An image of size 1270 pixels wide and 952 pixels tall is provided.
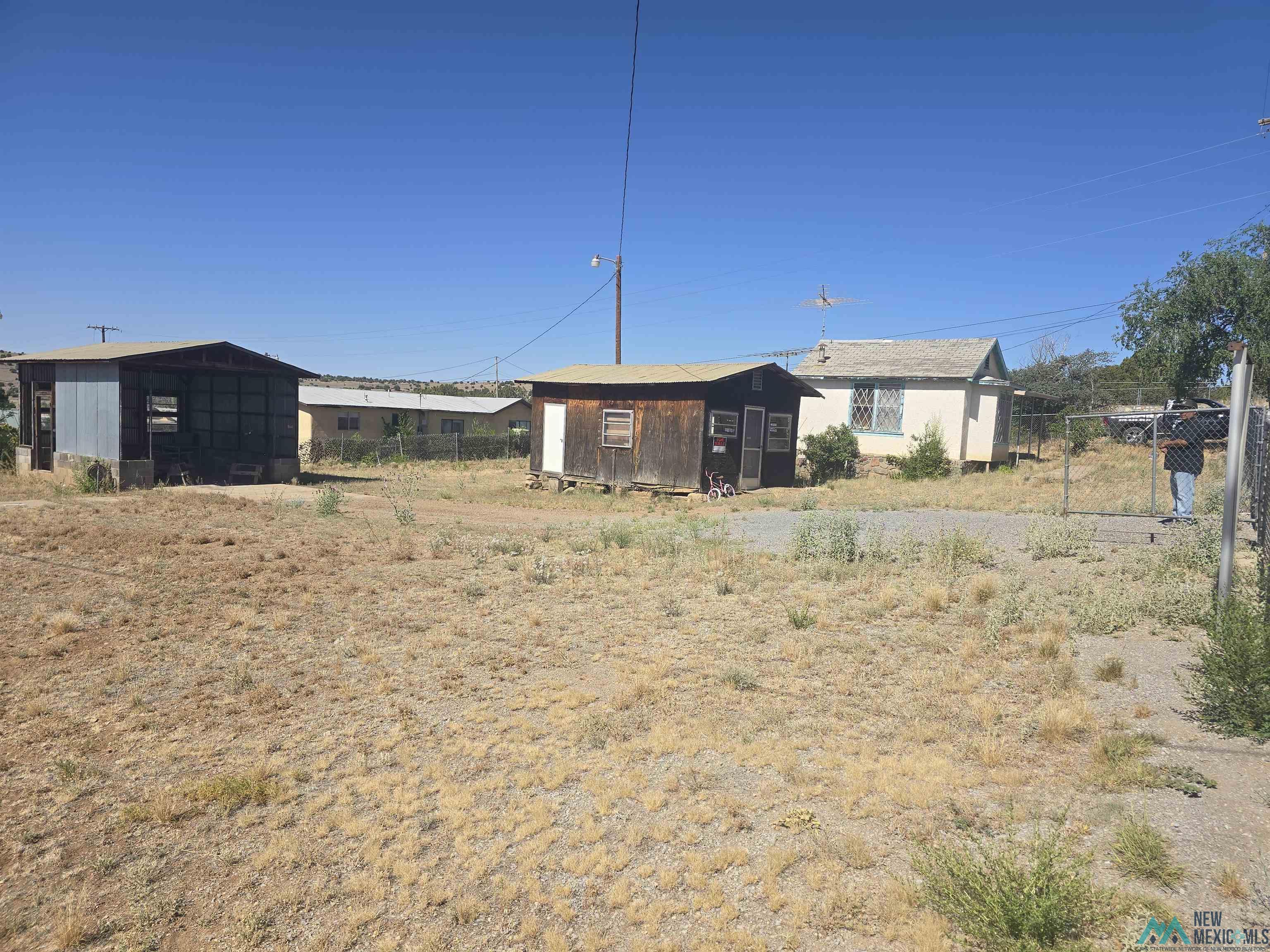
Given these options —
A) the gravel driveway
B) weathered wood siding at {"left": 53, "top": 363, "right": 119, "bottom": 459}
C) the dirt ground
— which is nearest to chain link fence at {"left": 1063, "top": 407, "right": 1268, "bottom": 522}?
the gravel driveway

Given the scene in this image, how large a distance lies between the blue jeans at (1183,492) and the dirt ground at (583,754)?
258cm

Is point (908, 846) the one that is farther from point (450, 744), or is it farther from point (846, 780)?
point (450, 744)

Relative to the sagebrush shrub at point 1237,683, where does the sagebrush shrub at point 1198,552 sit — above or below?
above

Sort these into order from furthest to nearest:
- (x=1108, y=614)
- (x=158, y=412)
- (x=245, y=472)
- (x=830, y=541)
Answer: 1. (x=158, y=412)
2. (x=245, y=472)
3. (x=830, y=541)
4. (x=1108, y=614)

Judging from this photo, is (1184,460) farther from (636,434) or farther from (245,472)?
(245,472)

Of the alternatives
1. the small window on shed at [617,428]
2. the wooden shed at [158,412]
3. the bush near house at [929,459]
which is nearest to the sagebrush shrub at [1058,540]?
the small window on shed at [617,428]

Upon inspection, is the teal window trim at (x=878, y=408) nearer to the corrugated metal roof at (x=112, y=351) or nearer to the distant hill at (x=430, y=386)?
the corrugated metal roof at (x=112, y=351)

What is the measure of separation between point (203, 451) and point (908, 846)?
2628cm

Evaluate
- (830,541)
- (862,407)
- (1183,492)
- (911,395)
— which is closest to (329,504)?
(830,541)

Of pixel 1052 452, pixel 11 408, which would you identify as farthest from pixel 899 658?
pixel 11 408

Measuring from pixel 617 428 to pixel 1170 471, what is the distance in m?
13.2

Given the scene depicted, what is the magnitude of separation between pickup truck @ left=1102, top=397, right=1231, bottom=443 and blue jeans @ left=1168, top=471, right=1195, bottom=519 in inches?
29.4

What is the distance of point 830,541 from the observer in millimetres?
11438

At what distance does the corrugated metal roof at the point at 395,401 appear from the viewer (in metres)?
38.7
